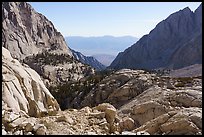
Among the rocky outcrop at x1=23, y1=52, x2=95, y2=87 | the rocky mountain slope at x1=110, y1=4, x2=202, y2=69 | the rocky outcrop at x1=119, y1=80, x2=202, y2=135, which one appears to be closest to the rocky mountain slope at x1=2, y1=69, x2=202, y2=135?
the rocky outcrop at x1=119, y1=80, x2=202, y2=135

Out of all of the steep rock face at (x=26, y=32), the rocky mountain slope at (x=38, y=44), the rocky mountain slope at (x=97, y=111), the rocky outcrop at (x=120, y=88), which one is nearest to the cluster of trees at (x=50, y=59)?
the rocky mountain slope at (x=38, y=44)

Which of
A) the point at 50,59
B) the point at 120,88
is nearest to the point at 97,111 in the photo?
the point at 120,88

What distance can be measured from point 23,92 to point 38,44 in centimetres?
9887

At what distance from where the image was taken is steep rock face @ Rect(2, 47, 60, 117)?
13.7 metres

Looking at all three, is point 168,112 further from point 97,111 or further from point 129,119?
point 97,111

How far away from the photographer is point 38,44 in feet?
367

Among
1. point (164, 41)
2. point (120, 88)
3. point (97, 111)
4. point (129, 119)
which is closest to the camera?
point (97, 111)

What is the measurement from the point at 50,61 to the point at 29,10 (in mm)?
38218

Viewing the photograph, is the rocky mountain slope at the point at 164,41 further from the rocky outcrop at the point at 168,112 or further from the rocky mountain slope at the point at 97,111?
the rocky outcrop at the point at 168,112

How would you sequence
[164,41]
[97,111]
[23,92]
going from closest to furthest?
[23,92], [97,111], [164,41]

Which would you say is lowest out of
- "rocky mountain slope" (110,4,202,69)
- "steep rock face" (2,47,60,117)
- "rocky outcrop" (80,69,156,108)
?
"rocky outcrop" (80,69,156,108)

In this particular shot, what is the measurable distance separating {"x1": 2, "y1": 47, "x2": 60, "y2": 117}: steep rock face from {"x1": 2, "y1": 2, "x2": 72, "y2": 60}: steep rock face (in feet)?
267

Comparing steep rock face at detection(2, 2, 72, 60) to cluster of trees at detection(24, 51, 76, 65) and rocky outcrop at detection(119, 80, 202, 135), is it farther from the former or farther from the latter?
rocky outcrop at detection(119, 80, 202, 135)

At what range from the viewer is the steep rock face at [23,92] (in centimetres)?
1366
